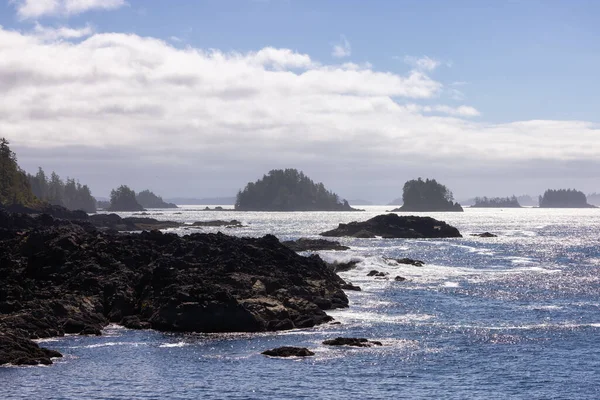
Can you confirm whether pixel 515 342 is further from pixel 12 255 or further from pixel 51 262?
pixel 12 255

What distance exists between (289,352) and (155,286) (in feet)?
69.0

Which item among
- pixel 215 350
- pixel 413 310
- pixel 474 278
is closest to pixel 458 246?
pixel 474 278

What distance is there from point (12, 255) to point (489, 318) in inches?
1984

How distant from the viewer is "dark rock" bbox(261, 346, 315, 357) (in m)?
51.0

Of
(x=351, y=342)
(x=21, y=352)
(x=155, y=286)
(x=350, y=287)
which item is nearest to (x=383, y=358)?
(x=351, y=342)

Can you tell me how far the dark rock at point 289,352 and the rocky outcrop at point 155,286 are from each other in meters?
9.89

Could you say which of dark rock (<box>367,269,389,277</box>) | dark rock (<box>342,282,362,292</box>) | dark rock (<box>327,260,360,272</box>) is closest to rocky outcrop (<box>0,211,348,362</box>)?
dark rock (<box>342,282,362,292</box>)

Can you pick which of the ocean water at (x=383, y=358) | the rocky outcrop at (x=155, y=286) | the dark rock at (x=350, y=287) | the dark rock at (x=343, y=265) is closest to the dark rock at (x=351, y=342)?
the ocean water at (x=383, y=358)

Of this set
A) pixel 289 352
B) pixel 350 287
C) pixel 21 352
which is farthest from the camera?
pixel 350 287

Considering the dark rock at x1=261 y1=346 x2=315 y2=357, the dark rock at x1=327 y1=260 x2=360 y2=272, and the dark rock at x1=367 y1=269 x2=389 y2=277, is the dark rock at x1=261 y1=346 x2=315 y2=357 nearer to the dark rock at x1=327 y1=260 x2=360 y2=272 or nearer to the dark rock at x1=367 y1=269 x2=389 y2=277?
the dark rock at x1=367 y1=269 x2=389 y2=277

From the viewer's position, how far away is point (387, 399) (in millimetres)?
40906

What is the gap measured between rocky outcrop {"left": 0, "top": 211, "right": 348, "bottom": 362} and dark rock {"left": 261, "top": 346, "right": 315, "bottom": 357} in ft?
32.4

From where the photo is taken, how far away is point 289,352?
5116 centimetres

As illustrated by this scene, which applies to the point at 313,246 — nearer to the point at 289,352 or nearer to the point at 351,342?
the point at 351,342
